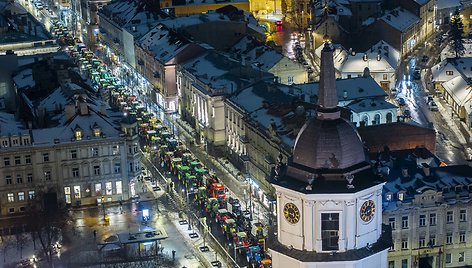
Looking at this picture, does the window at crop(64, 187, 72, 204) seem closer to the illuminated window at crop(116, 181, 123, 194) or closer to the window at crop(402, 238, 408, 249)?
the illuminated window at crop(116, 181, 123, 194)

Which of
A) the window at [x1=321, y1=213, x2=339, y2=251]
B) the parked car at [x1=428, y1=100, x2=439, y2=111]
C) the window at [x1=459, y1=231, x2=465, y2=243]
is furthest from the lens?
the parked car at [x1=428, y1=100, x2=439, y2=111]

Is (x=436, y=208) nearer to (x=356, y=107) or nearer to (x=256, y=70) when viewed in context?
(x=356, y=107)

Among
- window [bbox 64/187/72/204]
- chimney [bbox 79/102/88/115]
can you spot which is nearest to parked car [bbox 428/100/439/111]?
chimney [bbox 79/102/88/115]

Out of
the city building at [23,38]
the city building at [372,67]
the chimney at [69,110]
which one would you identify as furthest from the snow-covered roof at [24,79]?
the city building at [372,67]

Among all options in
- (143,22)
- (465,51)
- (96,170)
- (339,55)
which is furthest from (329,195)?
(143,22)

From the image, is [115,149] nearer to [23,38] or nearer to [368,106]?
[368,106]

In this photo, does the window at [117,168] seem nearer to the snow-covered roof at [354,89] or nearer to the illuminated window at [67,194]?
Answer: the illuminated window at [67,194]

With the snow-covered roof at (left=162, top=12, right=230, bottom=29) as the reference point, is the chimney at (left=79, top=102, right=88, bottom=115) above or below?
below
